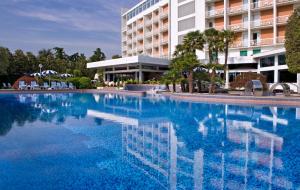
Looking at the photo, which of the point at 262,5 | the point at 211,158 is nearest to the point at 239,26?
the point at 262,5

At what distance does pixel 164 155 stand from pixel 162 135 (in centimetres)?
291

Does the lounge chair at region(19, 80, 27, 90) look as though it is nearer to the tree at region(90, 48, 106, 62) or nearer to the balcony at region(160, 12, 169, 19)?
the balcony at region(160, 12, 169, 19)

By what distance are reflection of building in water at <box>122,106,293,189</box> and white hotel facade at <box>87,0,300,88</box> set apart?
2166 centimetres

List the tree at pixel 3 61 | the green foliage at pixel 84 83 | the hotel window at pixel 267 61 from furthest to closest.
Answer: the tree at pixel 3 61 → the green foliage at pixel 84 83 → the hotel window at pixel 267 61

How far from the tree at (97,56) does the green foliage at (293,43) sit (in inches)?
1881

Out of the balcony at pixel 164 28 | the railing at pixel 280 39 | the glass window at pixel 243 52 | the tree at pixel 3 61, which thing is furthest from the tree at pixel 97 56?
the railing at pixel 280 39

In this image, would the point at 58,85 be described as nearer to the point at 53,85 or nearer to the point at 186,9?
the point at 53,85

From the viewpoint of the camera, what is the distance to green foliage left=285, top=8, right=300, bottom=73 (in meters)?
22.2

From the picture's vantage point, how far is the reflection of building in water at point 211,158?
6004mm

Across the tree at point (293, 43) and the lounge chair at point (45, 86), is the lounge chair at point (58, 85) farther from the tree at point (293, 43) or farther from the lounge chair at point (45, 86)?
the tree at point (293, 43)

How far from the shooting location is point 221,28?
39.1 m

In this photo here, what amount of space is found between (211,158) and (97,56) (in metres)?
61.7

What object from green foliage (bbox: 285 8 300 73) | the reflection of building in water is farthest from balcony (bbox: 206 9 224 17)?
the reflection of building in water

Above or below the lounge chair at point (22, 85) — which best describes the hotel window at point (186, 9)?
above
